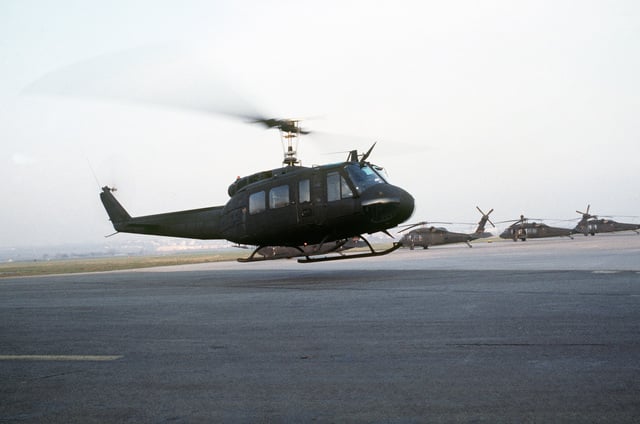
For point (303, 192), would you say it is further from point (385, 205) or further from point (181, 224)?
point (181, 224)

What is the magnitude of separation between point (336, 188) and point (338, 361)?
1102 cm

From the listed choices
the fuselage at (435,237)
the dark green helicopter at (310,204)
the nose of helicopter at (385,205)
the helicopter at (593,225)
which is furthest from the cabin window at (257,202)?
the helicopter at (593,225)

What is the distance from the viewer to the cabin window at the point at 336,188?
15254mm

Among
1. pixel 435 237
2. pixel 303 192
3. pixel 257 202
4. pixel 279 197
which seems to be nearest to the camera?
pixel 303 192

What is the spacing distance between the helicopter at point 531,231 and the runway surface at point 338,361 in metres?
51.9

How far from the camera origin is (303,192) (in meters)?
15.8

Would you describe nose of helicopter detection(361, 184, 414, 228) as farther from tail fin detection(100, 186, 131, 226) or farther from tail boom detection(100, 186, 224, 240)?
tail fin detection(100, 186, 131, 226)

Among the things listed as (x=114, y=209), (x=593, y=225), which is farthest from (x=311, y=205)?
(x=593, y=225)

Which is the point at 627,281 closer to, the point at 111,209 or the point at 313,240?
the point at 313,240

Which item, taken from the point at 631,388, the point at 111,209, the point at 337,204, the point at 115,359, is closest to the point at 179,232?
the point at 111,209

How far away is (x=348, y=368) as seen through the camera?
4.33 metres

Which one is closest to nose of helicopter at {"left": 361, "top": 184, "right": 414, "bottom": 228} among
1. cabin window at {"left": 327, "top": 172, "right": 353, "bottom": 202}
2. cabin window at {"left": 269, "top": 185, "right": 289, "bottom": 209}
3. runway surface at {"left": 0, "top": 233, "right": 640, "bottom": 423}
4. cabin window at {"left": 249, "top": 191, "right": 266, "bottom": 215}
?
cabin window at {"left": 327, "top": 172, "right": 353, "bottom": 202}

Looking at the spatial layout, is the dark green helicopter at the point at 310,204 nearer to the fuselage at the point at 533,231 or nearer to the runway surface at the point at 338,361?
the runway surface at the point at 338,361

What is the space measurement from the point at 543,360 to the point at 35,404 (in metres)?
4.06
